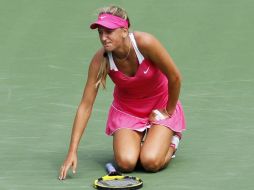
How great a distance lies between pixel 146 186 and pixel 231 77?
11.3 feet

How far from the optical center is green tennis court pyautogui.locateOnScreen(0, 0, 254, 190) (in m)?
7.01

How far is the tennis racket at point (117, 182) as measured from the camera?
6455mm

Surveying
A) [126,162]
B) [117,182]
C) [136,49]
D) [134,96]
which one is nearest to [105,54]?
[136,49]

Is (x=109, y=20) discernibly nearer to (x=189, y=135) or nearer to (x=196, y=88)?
(x=189, y=135)

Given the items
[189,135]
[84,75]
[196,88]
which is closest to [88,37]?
[84,75]

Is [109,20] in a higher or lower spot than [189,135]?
higher

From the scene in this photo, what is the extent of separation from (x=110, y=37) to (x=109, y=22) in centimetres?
12

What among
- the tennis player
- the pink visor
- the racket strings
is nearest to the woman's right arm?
the tennis player

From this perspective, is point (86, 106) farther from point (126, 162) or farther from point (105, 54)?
point (126, 162)

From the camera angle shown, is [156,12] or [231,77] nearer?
[231,77]

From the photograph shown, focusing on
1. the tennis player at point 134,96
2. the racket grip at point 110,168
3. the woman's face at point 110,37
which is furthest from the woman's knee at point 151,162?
the woman's face at point 110,37

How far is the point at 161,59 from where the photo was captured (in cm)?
704

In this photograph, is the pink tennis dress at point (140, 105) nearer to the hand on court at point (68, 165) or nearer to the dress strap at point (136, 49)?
the dress strap at point (136, 49)

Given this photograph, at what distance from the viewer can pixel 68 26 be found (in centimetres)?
A: 1137
